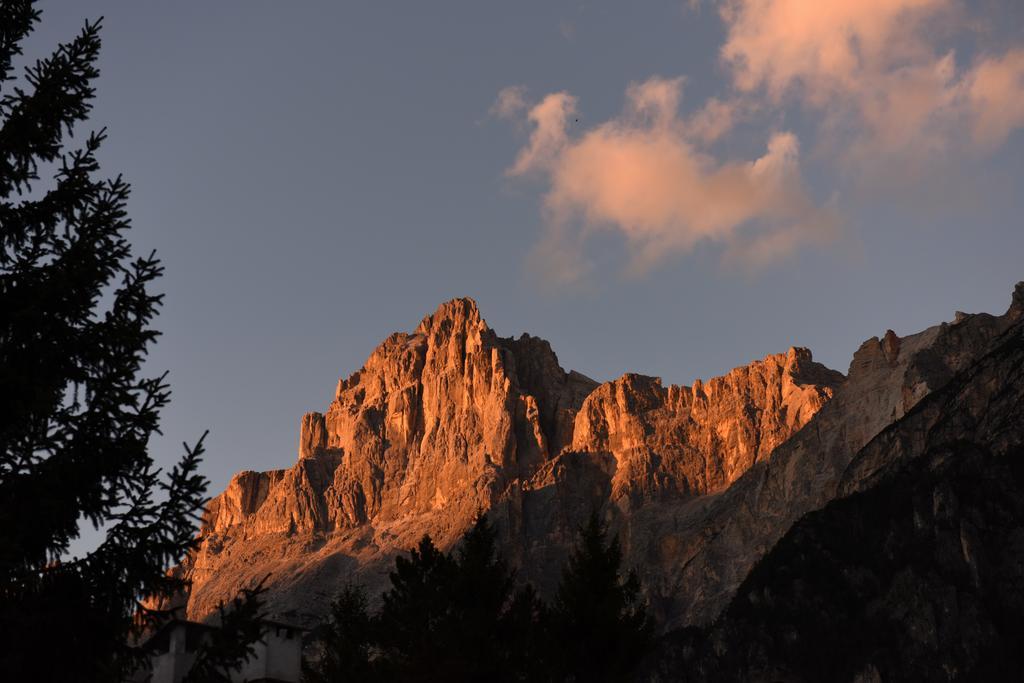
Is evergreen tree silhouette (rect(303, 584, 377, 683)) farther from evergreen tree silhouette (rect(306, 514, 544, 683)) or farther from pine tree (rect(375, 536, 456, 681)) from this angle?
pine tree (rect(375, 536, 456, 681))

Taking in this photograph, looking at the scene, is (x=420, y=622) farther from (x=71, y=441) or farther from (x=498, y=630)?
(x=71, y=441)

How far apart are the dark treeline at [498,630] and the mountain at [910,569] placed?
108057 millimetres

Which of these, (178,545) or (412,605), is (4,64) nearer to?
(178,545)

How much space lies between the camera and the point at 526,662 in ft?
146

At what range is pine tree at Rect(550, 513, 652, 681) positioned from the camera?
44.6 m

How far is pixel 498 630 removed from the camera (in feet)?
155

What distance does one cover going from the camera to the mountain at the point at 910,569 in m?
151

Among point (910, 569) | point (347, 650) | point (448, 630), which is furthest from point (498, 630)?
point (910, 569)

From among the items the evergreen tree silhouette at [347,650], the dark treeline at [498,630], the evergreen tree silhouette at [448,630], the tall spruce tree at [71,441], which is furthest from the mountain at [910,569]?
the tall spruce tree at [71,441]

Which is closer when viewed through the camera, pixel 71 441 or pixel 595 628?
pixel 71 441

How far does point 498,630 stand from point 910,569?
126806 mm

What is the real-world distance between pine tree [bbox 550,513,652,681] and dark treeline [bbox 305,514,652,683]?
0.11 ft

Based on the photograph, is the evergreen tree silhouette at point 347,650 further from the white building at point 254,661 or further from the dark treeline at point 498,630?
the white building at point 254,661

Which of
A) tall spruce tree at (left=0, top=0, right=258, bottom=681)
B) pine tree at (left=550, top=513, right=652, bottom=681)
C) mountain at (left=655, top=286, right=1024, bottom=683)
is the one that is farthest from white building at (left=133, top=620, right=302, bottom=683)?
mountain at (left=655, top=286, right=1024, bottom=683)
